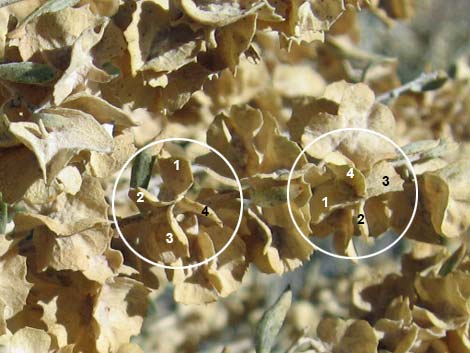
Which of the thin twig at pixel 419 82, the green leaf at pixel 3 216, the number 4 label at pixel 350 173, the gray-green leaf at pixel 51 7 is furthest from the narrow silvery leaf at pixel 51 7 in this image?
the thin twig at pixel 419 82

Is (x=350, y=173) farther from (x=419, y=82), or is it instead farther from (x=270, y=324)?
(x=419, y=82)

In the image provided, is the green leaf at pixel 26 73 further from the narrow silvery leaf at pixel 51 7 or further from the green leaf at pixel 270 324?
the green leaf at pixel 270 324

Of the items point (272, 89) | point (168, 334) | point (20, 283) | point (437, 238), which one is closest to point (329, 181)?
point (437, 238)

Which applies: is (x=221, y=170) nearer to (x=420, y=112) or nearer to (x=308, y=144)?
(x=308, y=144)

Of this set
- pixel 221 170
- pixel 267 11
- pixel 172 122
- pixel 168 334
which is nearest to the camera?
pixel 267 11

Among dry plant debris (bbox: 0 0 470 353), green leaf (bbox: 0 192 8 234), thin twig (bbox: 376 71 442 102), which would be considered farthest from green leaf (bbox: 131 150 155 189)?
thin twig (bbox: 376 71 442 102)

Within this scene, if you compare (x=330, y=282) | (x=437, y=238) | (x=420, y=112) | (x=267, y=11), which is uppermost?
(x=267, y=11)
